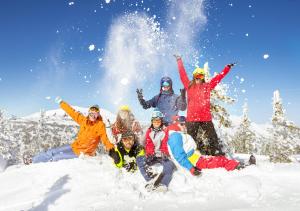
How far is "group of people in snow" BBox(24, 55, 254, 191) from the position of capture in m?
8.22

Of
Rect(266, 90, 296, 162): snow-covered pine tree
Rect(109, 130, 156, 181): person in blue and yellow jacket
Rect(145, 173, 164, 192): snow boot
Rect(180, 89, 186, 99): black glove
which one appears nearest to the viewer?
Rect(145, 173, 164, 192): snow boot

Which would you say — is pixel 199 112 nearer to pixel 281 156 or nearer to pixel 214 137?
pixel 214 137

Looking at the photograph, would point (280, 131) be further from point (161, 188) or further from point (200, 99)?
point (161, 188)

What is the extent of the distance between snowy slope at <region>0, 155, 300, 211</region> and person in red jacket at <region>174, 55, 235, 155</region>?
1801 mm

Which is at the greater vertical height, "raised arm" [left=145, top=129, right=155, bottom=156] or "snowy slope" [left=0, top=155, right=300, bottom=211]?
"raised arm" [left=145, top=129, right=155, bottom=156]

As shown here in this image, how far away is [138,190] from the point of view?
724cm

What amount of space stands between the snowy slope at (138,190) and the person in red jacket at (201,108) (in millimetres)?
1801

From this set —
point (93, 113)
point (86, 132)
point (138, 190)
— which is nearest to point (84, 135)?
point (86, 132)

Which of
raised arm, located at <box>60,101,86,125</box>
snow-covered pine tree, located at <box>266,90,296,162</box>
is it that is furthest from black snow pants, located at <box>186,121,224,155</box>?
snow-covered pine tree, located at <box>266,90,296,162</box>

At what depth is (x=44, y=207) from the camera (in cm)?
657

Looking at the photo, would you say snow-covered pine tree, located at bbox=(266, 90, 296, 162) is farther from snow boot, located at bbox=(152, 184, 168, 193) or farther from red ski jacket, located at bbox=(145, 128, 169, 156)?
snow boot, located at bbox=(152, 184, 168, 193)

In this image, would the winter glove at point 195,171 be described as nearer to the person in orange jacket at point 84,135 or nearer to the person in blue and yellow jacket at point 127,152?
the person in blue and yellow jacket at point 127,152

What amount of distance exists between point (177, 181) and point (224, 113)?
17456 mm

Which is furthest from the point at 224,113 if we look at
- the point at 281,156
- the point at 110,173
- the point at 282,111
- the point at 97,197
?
the point at 97,197
